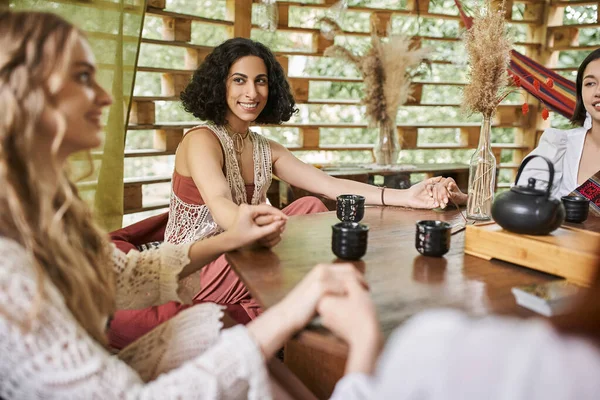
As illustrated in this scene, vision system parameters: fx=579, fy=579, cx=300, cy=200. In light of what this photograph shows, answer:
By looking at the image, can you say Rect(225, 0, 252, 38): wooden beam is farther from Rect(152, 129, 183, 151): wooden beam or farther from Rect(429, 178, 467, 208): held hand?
Rect(429, 178, 467, 208): held hand

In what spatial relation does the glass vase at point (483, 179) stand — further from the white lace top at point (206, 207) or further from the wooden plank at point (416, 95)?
the wooden plank at point (416, 95)

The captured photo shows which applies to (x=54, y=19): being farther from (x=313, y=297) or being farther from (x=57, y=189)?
(x=313, y=297)

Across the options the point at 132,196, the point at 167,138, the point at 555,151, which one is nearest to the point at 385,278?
the point at 555,151

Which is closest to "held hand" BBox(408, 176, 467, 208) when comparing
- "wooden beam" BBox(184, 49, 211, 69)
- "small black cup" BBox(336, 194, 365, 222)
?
"small black cup" BBox(336, 194, 365, 222)

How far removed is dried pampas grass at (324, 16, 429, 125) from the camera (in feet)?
12.7

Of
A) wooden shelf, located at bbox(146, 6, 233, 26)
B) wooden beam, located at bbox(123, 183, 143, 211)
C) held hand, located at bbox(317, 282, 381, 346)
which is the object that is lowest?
wooden beam, located at bbox(123, 183, 143, 211)

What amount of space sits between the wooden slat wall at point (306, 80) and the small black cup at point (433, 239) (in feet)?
8.90

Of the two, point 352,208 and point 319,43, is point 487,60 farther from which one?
point 319,43

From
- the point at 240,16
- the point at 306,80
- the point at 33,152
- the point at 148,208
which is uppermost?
the point at 240,16

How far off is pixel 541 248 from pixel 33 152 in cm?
110

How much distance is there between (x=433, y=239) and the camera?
1445 mm

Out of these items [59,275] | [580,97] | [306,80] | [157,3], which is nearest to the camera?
[59,275]

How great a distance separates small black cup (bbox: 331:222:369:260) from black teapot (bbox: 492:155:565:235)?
36 cm

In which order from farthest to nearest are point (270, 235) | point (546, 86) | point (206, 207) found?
point (546, 86) < point (206, 207) < point (270, 235)
